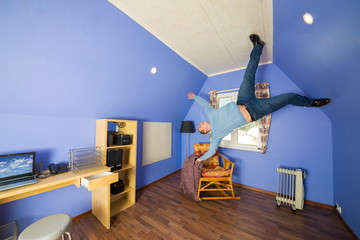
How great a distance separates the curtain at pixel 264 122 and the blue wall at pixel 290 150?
119mm

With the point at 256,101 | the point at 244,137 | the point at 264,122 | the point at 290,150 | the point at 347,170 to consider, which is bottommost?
the point at 347,170

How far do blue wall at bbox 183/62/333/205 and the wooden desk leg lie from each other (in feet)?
8.86

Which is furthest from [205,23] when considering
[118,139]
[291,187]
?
[291,187]

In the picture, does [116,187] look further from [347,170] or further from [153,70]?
[347,170]

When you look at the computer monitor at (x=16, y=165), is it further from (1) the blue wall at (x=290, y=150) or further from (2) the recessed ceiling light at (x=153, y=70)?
(1) the blue wall at (x=290, y=150)

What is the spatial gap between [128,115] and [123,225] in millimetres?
1832

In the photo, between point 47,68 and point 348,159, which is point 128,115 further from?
point 348,159

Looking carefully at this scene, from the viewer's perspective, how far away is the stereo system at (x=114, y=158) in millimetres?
2110

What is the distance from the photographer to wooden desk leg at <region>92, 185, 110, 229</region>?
6.07 ft

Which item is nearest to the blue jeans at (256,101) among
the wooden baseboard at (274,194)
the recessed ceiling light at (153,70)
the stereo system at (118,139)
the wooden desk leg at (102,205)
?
the recessed ceiling light at (153,70)

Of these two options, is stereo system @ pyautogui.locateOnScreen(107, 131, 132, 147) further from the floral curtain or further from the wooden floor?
the floral curtain

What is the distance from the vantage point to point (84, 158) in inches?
83.0

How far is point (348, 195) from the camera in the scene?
183cm

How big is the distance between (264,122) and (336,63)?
5.26 ft
